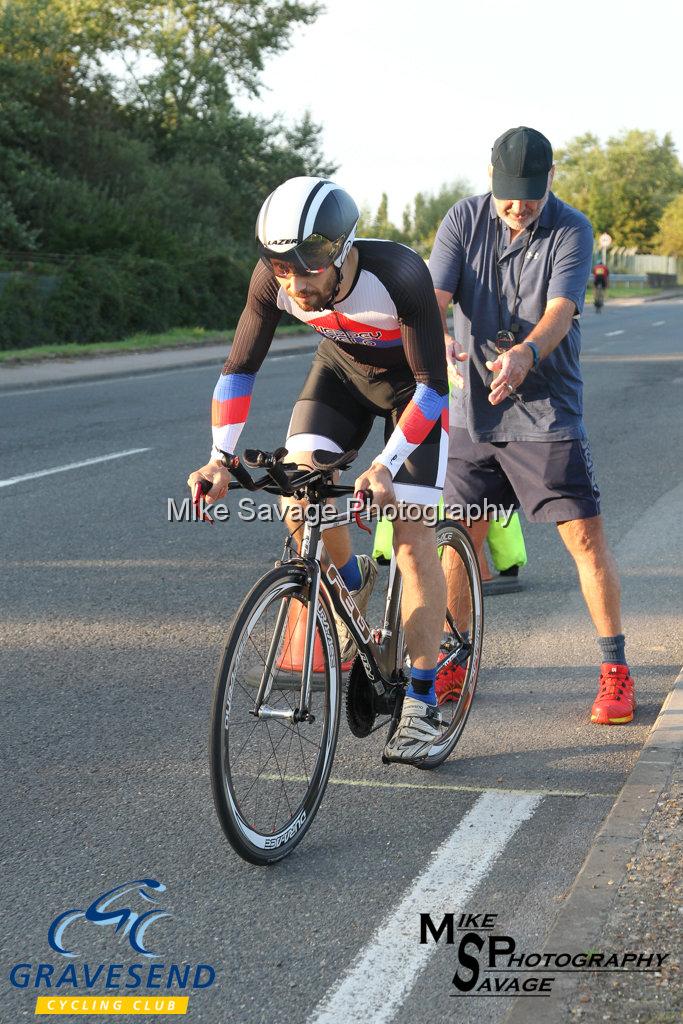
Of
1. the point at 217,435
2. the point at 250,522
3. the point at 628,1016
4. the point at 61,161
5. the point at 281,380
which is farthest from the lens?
the point at 61,161

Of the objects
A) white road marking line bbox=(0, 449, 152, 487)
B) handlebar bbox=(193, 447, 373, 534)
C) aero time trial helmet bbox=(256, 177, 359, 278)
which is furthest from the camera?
white road marking line bbox=(0, 449, 152, 487)

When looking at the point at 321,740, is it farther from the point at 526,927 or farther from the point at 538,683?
the point at 538,683

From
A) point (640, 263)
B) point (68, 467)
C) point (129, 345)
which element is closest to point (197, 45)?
point (129, 345)

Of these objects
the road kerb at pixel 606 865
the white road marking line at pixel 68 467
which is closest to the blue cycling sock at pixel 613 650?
the road kerb at pixel 606 865

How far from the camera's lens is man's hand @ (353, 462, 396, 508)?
3.49m

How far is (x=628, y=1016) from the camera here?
2602 millimetres

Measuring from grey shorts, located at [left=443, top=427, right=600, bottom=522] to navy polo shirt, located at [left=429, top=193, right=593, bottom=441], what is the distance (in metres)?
0.06

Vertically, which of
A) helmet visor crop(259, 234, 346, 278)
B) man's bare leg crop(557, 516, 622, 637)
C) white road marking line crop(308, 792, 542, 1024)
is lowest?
white road marking line crop(308, 792, 542, 1024)

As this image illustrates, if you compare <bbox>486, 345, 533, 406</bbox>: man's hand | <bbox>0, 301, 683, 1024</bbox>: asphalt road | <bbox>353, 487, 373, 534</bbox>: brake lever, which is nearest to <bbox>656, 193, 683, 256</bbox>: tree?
<bbox>0, 301, 683, 1024</bbox>: asphalt road

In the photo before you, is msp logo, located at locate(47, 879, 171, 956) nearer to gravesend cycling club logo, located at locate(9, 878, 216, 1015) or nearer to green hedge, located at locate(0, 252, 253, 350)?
gravesend cycling club logo, located at locate(9, 878, 216, 1015)

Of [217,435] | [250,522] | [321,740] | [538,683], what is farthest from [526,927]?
[250,522]

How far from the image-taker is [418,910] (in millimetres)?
3281

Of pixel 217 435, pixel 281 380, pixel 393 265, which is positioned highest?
pixel 393 265

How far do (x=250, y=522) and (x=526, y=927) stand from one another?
5.21 meters
